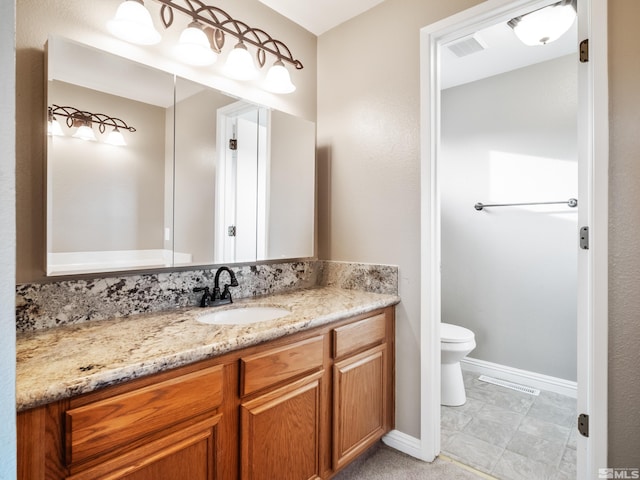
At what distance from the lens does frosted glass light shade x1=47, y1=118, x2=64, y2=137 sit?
1.19m

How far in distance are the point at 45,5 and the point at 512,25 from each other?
222cm

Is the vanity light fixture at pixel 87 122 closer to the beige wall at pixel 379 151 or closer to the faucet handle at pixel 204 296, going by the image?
the faucet handle at pixel 204 296

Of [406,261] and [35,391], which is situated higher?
[406,261]

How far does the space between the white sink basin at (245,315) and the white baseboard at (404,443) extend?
0.96 meters

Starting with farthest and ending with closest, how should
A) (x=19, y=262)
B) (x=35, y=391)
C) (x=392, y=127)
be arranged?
1. (x=392, y=127)
2. (x=19, y=262)
3. (x=35, y=391)

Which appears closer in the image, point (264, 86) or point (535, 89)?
point (264, 86)

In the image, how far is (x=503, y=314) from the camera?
2.69 m

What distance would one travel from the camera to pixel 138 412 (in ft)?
2.90

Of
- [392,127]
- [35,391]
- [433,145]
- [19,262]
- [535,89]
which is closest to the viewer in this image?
[35,391]

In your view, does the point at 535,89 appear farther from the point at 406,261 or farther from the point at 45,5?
the point at 45,5

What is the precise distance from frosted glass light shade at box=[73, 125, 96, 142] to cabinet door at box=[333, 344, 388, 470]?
134 cm

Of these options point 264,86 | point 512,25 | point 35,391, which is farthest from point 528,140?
point 35,391

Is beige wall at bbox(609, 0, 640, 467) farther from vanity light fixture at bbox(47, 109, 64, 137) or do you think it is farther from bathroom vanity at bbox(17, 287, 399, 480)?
vanity light fixture at bbox(47, 109, 64, 137)

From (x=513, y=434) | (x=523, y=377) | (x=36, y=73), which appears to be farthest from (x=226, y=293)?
(x=523, y=377)
